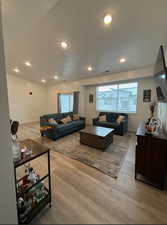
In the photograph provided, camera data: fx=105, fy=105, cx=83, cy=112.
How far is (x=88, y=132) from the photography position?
332 centimetres

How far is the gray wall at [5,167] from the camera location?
89cm

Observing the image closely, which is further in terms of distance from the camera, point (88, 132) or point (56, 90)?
point (56, 90)

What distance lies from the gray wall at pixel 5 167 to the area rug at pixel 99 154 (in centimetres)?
157

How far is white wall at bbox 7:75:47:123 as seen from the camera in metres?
5.94

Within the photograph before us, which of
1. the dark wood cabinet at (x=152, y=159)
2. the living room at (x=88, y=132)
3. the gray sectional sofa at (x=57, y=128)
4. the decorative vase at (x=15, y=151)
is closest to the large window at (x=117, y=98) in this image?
the living room at (x=88, y=132)

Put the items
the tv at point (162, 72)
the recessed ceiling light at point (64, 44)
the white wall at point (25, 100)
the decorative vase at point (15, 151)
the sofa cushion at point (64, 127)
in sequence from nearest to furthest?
the decorative vase at point (15, 151), the tv at point (162, 72), the recessed ceiling light at point (64, 44), the sofa cushion at point (64, 127), the white wall at point (25, 100)

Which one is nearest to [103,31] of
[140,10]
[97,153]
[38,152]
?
[140,10]

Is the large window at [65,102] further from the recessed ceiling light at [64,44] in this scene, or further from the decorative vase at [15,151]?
the decorative vase at [15,151]

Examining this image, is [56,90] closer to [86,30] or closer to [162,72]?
[86,30]

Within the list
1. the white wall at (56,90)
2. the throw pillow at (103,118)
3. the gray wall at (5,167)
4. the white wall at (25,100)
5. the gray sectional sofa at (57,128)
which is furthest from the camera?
the white wall at (56,90)

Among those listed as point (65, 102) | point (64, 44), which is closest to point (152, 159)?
point (64, 44)

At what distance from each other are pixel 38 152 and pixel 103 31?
281 cm

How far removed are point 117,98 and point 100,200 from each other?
14.6 feet

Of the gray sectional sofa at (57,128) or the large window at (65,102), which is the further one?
the large window at (65,102)
